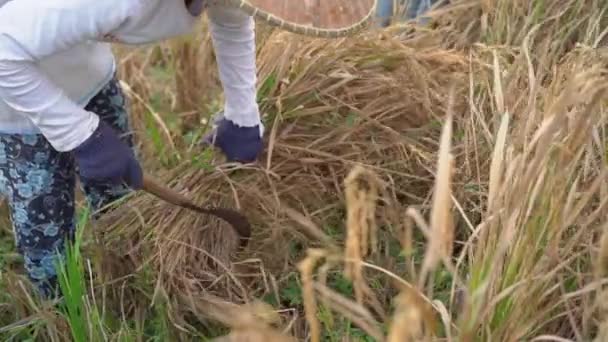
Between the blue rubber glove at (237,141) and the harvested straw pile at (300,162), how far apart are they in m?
0.04

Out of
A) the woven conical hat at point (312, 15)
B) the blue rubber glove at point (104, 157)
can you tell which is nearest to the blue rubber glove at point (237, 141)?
the blue rubber glove at point (104, 157)

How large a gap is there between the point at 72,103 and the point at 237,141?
0.40 m

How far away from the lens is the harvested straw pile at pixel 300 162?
1.92m

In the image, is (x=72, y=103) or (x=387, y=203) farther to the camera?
(x=387, y=203)

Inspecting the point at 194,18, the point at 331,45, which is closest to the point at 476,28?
the point at 331,45

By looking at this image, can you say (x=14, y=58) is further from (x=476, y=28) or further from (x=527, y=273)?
(x=476, y=28)

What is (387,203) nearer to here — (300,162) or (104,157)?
(300,162)

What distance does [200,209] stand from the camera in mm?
1867

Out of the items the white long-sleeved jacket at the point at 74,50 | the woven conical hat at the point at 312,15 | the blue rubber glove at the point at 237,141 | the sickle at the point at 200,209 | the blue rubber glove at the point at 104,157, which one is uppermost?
the woven conical hat at the point at 312,15

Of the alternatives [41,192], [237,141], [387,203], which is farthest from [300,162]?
[41,192]

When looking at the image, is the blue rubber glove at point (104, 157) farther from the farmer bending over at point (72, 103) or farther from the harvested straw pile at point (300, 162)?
the harvested straw pile at point (300, 162)

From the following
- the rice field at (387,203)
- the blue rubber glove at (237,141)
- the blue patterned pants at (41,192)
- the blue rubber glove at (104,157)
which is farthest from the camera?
the blue rubber glove at (237,141)

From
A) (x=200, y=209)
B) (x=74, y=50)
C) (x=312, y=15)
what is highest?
(x=312, y=15)

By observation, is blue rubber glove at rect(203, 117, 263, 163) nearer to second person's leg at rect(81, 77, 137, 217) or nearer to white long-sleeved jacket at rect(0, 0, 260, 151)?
white long-sleeved jacket at rect(0, 0, 260, 151)
